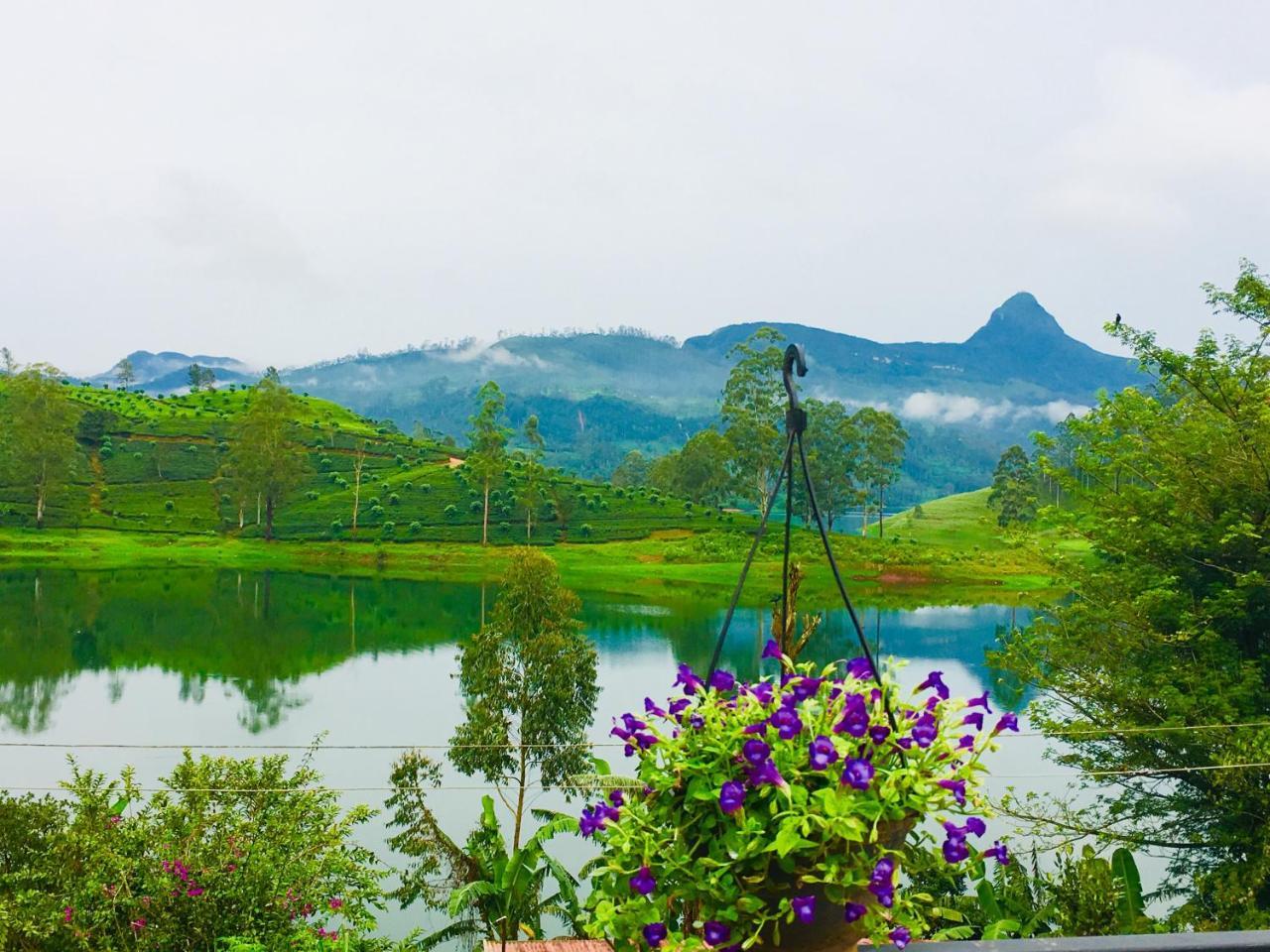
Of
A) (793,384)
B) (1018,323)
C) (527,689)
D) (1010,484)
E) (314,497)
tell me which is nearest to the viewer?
(793,384)

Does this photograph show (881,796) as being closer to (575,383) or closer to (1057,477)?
(1057,477)

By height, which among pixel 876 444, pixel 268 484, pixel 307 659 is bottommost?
pixel 307 659

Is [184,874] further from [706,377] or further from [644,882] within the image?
[706,377]

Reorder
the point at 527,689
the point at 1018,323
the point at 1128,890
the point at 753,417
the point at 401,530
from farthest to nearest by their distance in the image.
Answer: the point at 1018,323 → the point at 401,530 → the point at 753,417 → the point at 527,689 → the point at 1128,890

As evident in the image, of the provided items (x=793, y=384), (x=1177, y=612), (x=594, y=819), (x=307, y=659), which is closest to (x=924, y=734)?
(x=594, y=819)

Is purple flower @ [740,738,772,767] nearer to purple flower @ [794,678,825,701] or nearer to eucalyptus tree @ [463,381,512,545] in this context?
purple flower @ [794,678,825,701]

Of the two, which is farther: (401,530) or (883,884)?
(401,530)

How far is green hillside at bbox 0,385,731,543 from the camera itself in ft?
132

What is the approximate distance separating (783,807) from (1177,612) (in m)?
8.49

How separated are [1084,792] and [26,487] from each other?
4092 centimetres

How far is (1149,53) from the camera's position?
20.1 ft

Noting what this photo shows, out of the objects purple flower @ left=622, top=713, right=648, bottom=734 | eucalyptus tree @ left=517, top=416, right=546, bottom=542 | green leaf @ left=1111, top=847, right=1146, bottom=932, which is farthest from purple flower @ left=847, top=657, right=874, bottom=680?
eucalyptus tree @ left=517, top=416, right=546, bottom=542

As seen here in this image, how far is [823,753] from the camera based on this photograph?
109 centimetres

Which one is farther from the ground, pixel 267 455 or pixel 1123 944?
pixel 267 455
